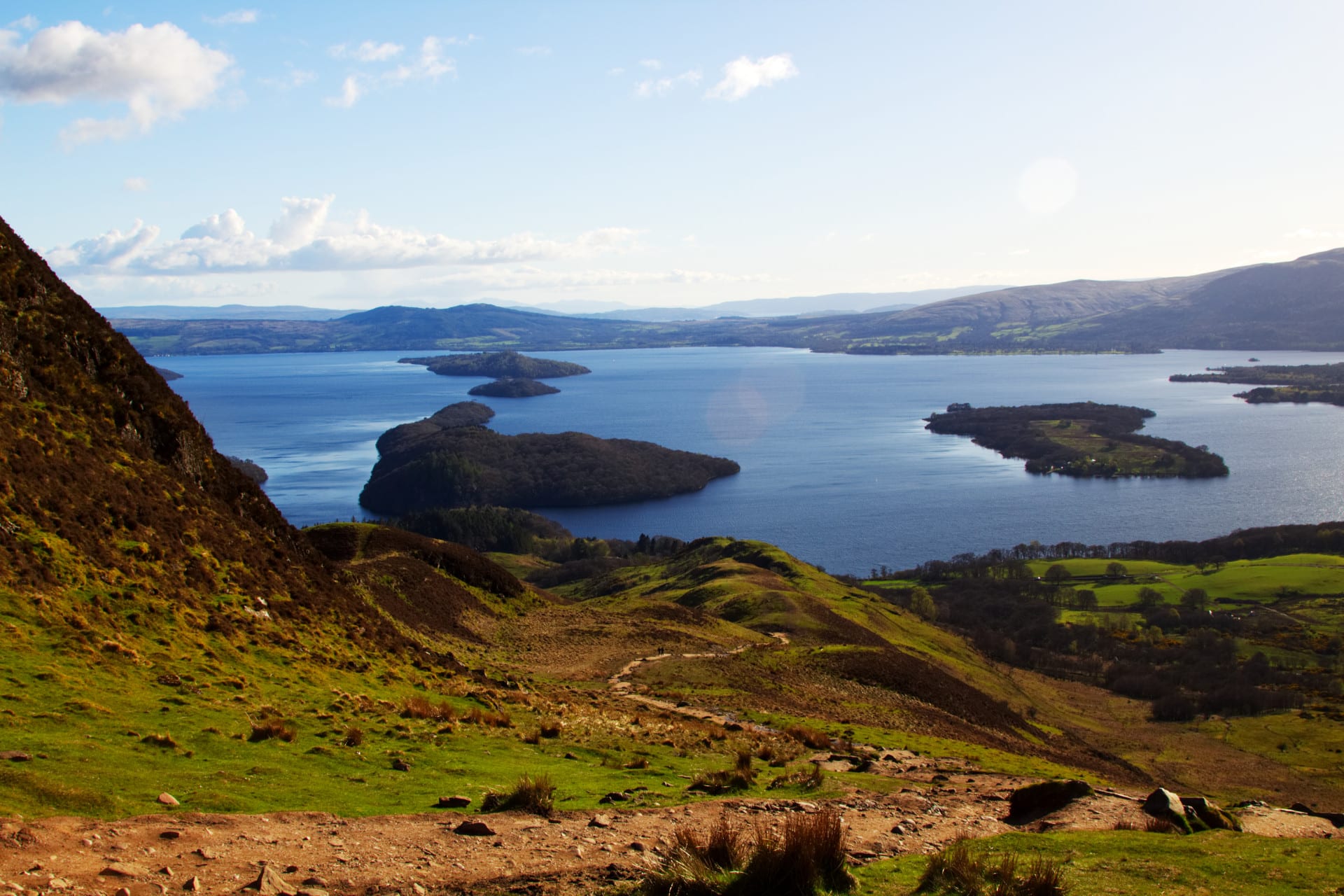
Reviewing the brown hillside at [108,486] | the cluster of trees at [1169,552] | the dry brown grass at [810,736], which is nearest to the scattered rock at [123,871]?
the brown hillside at [108,486]

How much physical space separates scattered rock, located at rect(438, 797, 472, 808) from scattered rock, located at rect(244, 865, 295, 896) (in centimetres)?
368

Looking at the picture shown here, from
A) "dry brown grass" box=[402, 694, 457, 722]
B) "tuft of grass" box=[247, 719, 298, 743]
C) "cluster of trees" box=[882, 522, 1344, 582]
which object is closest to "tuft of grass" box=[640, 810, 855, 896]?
"tuft of grass" box=[247, 719, 298, 743]

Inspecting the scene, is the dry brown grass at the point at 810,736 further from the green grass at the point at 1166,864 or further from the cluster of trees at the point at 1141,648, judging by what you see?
the cluster of trees at the point at 1141,648

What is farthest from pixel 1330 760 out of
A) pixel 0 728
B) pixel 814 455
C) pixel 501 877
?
pixel 814 455

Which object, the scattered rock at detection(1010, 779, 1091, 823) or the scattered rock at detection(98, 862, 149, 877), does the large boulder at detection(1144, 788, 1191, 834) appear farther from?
the scattered rock at detection(98, 862, 149, 877)

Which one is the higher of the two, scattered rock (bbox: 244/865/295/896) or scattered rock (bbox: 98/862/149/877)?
scattered rock (bbox: 98/862/149/877)

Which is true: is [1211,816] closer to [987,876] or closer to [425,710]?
[987,876]

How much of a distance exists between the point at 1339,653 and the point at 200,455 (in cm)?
9238

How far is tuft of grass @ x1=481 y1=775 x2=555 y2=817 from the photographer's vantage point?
1261 centimetres

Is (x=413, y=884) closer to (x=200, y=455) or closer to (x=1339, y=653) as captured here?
(x=200, y=455)

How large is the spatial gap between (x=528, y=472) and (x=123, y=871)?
166 metres

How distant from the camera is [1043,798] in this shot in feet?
52.5

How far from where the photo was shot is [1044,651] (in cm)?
8144

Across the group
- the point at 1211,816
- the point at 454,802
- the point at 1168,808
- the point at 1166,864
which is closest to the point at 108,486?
the point at 454,802
